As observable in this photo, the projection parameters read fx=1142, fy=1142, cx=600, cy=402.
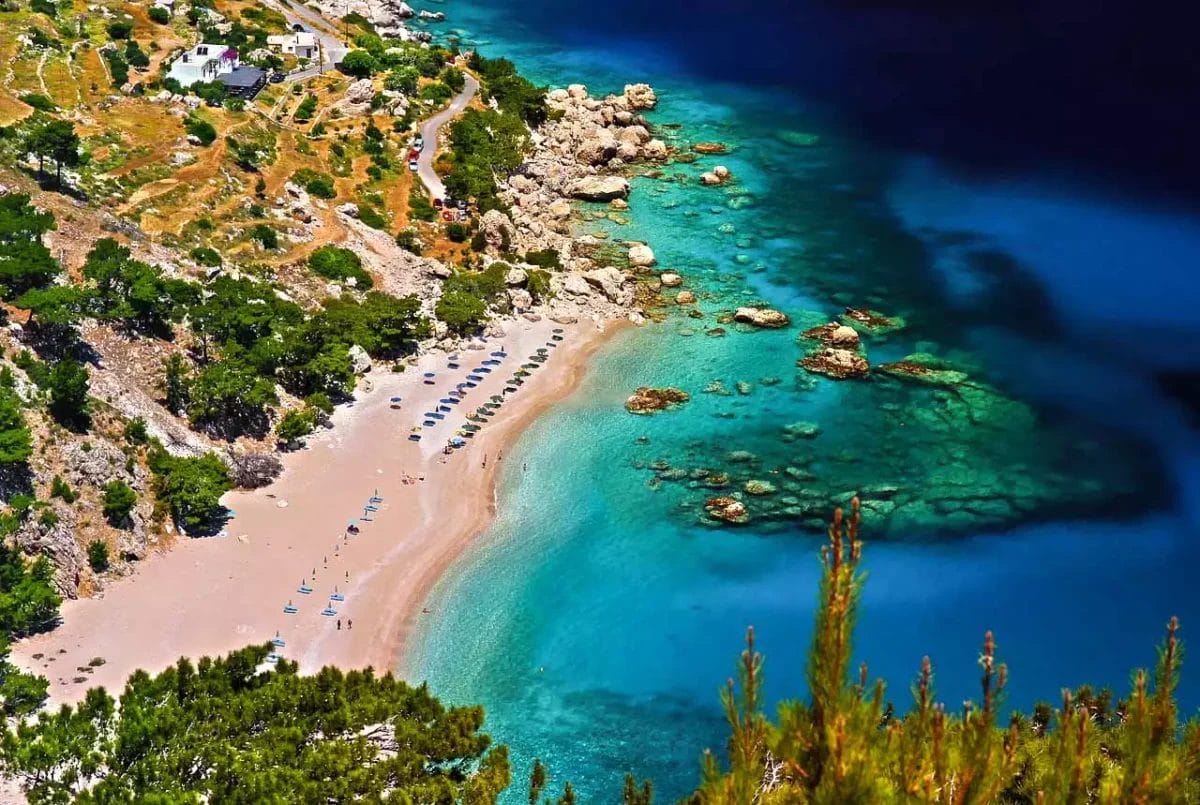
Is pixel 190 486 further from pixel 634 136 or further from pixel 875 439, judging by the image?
pixel 634 136

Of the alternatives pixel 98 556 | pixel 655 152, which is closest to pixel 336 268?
pixel 98 556

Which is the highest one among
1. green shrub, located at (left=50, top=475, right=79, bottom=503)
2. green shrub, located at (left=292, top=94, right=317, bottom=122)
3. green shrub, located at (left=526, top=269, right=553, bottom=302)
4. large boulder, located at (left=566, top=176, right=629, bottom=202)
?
green shrub, located at (left=292, top=94, right=317, bottom=122)

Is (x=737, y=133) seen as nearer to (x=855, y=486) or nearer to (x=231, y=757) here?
(x=855, y=486)

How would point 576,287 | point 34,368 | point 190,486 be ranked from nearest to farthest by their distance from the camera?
point 190,486
point 34,368
point 576,287

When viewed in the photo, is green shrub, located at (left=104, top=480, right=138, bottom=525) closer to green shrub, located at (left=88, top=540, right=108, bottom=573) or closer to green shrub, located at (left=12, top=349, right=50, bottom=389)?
green shrub, located at (left=88, top=540, right=108, bottom=573)

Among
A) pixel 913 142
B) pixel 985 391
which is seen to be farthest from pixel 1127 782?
pixel 913 142

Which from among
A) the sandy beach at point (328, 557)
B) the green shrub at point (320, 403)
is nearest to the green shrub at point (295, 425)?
the green shrub at point (320, 403)

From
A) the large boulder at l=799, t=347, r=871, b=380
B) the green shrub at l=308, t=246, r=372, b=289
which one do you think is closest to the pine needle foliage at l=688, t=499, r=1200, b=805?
the large boulder at l=799, t=347, r=871, b=380

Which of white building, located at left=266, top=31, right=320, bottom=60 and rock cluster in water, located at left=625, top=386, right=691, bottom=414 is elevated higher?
white building, located at left=266, top=31, right=320, bottom=60
